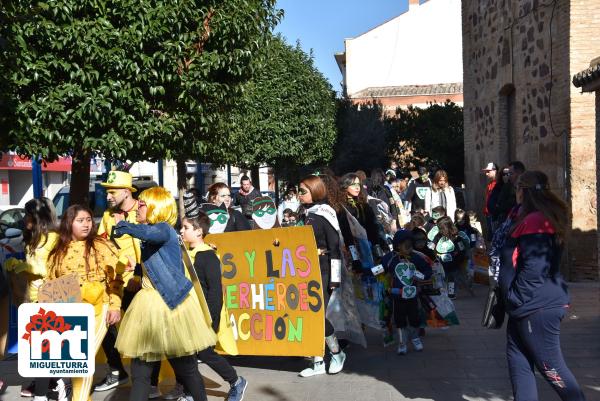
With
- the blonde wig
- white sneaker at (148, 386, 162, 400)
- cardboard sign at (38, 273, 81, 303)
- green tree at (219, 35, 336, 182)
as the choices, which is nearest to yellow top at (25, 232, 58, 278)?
cardboard sign at (38, 273, 81, 303)

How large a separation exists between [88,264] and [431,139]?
29519 millimetres

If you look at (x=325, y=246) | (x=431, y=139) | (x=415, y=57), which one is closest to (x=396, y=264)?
(x=325, y=246)

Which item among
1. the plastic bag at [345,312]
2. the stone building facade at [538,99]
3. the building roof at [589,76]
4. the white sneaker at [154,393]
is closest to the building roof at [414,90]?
the stone building facade at [538,99]

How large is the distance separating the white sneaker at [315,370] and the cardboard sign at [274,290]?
0.21 m

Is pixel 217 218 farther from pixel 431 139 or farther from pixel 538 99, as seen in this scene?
pixel 431 139

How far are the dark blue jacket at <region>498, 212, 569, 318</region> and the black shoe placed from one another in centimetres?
369

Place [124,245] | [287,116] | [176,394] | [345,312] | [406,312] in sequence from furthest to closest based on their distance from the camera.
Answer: [287,116] < [406,312] < [345,312] < [176,394] < [124,245]

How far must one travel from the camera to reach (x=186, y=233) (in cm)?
671

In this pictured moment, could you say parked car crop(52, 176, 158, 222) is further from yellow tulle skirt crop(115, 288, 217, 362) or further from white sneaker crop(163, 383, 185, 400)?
yellow tulle skirt crop(115, 288, 217, 362)

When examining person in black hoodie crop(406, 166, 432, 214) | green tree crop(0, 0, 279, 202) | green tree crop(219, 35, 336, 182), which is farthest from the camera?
green tree crop(219, 35, 336, 182)

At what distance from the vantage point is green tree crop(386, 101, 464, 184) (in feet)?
112

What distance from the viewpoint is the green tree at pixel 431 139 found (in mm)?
34094

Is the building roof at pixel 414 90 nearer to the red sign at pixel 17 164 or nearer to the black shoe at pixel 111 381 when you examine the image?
the red sign at pixel 17 164

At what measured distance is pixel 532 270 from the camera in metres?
5.31
